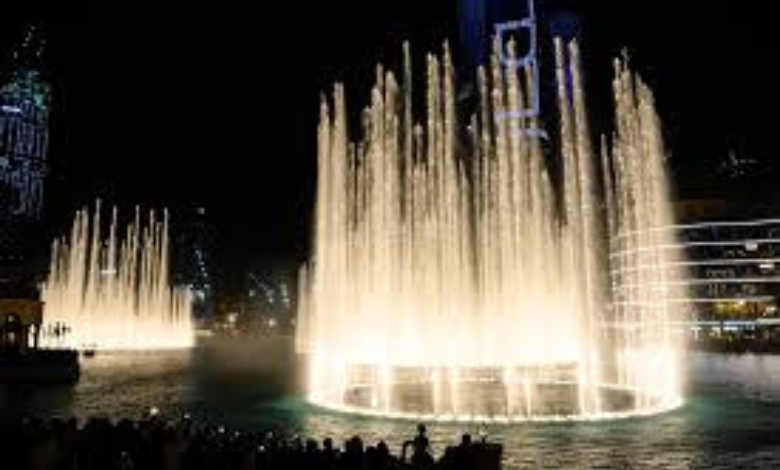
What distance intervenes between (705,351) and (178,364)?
52755mm

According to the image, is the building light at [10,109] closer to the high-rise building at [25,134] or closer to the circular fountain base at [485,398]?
the high-rise building at [25,134]

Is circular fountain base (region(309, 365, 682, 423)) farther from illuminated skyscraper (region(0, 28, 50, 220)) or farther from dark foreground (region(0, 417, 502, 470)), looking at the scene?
illuminated skyscraper (region(0, 28, 50, 220))

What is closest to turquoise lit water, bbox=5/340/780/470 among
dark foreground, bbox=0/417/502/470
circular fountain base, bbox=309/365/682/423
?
circular fountain base, bbox=309/365/682/423

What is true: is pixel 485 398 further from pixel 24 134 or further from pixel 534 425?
pixel 24 134

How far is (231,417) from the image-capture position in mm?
21781

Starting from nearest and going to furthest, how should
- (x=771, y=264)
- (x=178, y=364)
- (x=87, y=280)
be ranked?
(x=178, y=364) → (x=87, y=280) → (x=771, y=264)

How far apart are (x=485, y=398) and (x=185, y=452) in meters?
16.9

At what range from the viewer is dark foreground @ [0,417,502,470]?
34.8ft

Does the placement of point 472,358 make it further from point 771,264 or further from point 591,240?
point 591,240

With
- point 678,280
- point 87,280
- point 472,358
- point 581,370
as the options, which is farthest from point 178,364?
point 678,280

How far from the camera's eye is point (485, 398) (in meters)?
26.5

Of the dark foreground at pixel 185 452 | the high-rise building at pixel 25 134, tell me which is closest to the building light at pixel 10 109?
the high-rise building at pixel 25 134

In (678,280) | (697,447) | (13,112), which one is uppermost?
(13,112)

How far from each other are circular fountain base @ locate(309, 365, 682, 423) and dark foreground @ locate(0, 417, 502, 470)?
10.3m
